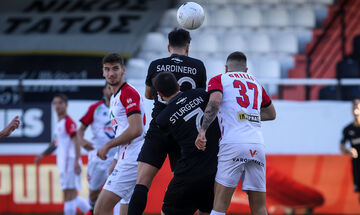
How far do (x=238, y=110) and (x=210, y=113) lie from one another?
Result: 1.63 ft

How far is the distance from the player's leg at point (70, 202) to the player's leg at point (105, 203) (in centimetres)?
356

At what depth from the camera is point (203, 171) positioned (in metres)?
5.61

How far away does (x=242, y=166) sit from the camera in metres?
6.11

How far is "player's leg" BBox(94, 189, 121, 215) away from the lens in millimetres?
6223

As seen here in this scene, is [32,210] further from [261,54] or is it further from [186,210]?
[261,54]

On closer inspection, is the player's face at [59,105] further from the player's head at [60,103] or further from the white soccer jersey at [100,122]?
the white soccer jersey at [100,122]

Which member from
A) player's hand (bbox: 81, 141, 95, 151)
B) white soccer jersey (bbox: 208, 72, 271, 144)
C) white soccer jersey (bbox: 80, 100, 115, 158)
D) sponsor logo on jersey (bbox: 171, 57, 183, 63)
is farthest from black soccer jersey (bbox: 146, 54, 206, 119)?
white soccer jersey (bbox: 80, 100, 115, 158)

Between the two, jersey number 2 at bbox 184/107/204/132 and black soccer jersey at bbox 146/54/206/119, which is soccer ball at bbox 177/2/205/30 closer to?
black soccer jersey at bbox 146/54/206/119

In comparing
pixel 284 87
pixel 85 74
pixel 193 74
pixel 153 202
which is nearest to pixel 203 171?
pixel 193 74

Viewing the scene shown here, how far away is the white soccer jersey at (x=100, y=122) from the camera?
9227 mm

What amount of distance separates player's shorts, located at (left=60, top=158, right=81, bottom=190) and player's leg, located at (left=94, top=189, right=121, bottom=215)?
3.68 metres

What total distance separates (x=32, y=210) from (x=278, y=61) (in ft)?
23.7

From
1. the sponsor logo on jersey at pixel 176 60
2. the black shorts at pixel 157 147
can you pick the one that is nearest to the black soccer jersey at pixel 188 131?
the black shorts at pixel 157 147

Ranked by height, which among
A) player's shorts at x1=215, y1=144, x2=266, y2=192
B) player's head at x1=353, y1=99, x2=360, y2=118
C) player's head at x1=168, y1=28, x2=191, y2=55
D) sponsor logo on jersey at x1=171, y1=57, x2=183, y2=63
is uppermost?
player's head at x1=168, y1=28, x2=191, y2=55
